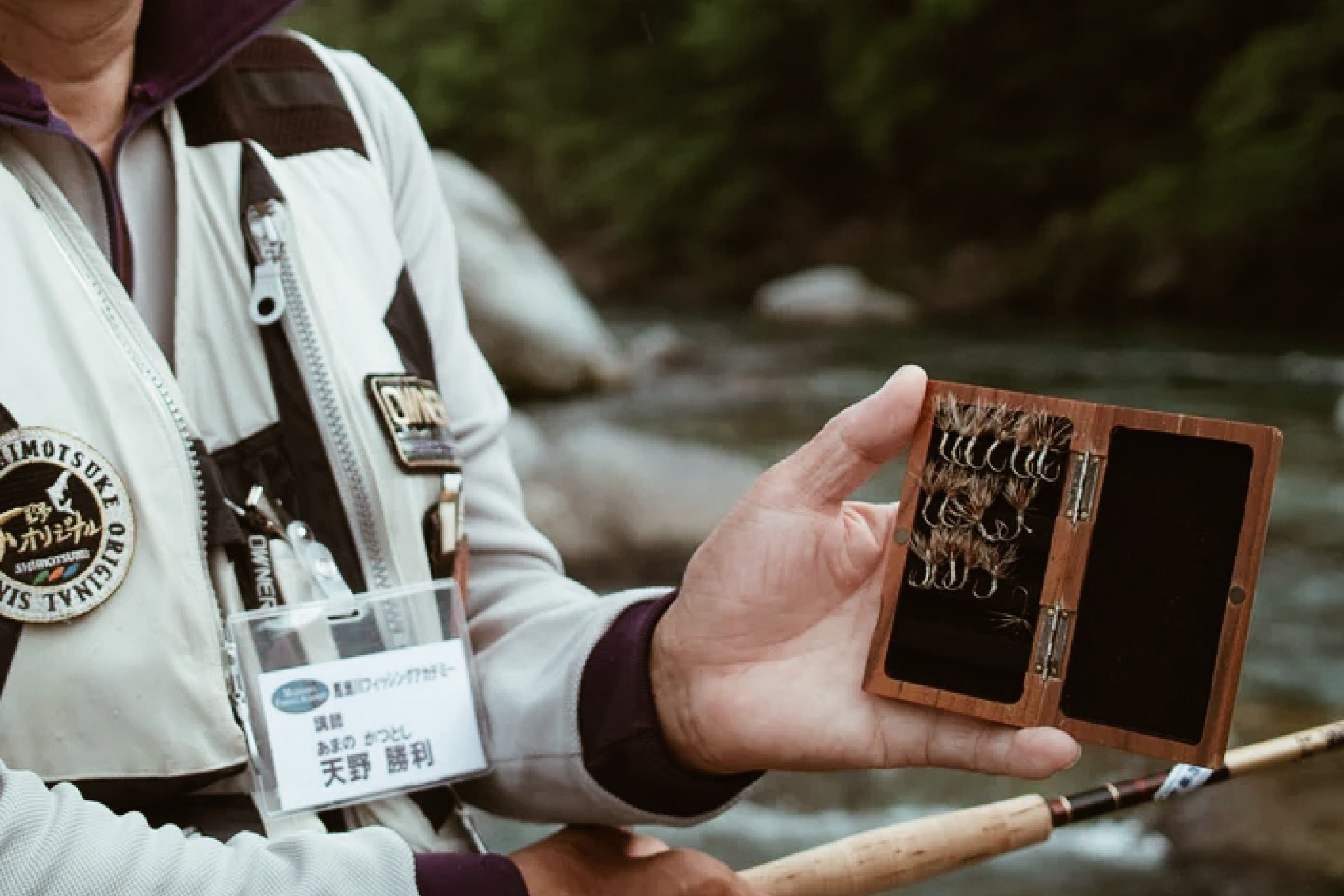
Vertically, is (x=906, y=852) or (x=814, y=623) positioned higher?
(x=814, y=623)

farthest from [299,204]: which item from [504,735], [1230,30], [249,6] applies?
[1230,30]

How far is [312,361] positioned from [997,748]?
2.37 feet

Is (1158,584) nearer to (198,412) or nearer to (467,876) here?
(467,876)

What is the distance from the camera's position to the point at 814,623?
1320 mm

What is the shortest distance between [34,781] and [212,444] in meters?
0.39

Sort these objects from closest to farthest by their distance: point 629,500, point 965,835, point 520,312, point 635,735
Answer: point 635,735 → point 965,835 → point 629,500 → point 520,312

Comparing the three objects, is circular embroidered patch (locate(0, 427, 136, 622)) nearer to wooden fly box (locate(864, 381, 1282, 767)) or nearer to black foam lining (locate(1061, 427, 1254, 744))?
wooden fly box (locate(864, 381, 1282, 767))

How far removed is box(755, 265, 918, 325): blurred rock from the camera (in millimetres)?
15625

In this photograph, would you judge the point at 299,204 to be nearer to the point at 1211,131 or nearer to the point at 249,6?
the point at 249,6

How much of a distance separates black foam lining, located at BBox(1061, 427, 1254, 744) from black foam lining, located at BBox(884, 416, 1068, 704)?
4 centimetres

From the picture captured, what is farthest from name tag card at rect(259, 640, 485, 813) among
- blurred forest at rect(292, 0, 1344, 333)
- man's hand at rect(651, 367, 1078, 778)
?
blurred forest at rect(292, 0, 1344, 333)

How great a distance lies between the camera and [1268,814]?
3525 millimetres

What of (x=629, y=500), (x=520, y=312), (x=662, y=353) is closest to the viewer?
(x=629, y=500)

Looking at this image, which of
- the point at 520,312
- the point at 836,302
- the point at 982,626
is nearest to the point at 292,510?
the point at 982,626
